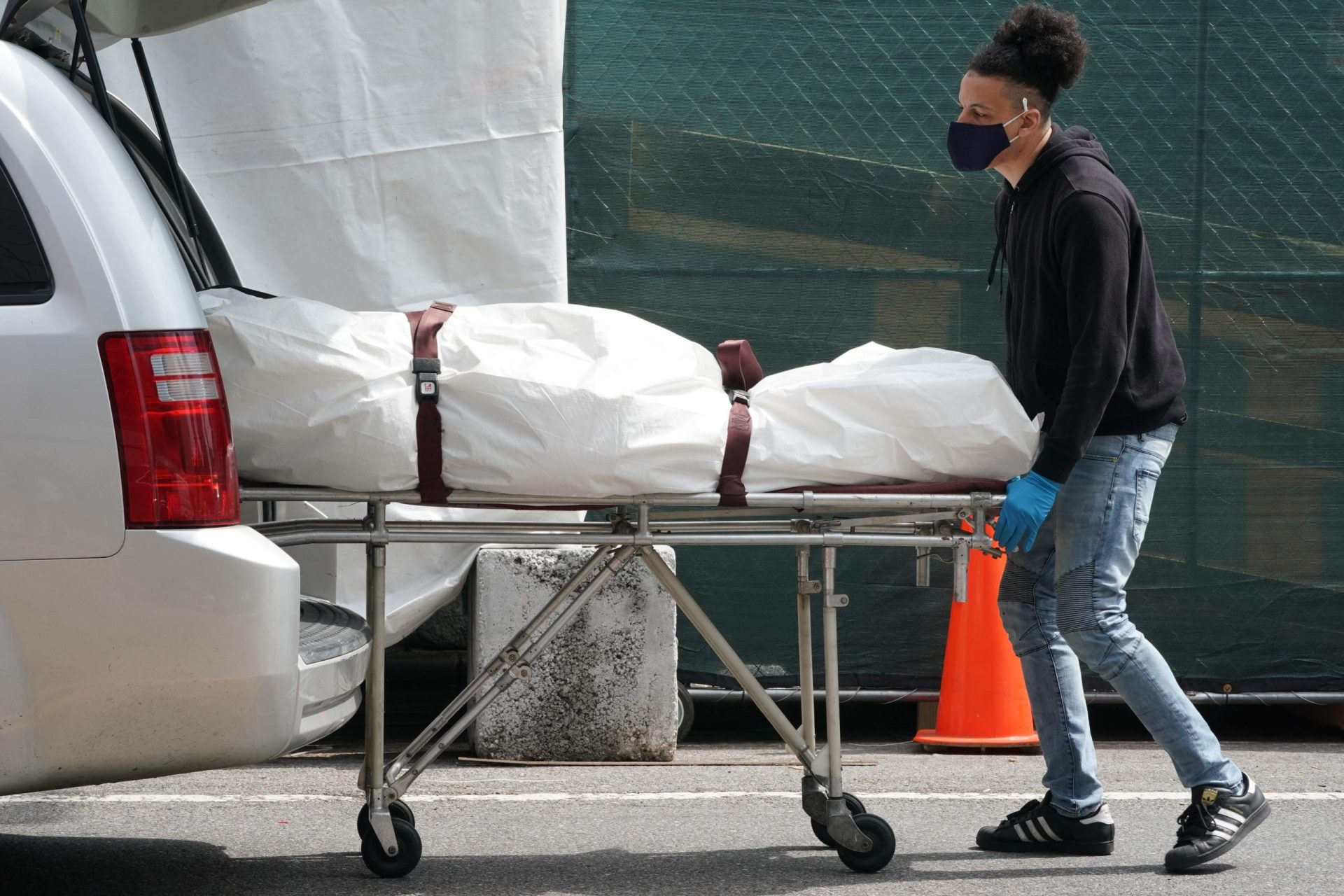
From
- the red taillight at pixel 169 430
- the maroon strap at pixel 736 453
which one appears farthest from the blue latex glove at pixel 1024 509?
the red taillight at pixel 169 430

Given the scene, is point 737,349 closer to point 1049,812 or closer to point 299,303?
point 299,303

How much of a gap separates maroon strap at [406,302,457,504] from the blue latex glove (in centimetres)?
125

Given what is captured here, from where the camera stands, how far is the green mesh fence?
18.0 feet

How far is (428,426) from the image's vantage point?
3217mm

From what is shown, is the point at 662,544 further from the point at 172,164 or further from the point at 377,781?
the point at 172,164

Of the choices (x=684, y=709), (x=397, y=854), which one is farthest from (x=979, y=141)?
(x=684, y=709)

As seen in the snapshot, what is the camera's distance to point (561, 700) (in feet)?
16.8

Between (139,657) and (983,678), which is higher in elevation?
(139,657)

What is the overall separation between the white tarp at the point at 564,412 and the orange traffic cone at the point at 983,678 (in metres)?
1.95

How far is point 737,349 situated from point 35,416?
158 cm

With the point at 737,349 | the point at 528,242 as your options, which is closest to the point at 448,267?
the point at 528,242

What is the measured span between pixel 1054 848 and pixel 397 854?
1633mm

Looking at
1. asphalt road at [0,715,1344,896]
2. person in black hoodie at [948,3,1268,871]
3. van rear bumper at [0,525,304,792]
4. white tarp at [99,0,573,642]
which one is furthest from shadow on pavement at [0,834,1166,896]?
white tarp at [99,0,573,642]

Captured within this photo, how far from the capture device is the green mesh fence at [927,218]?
5484mm
